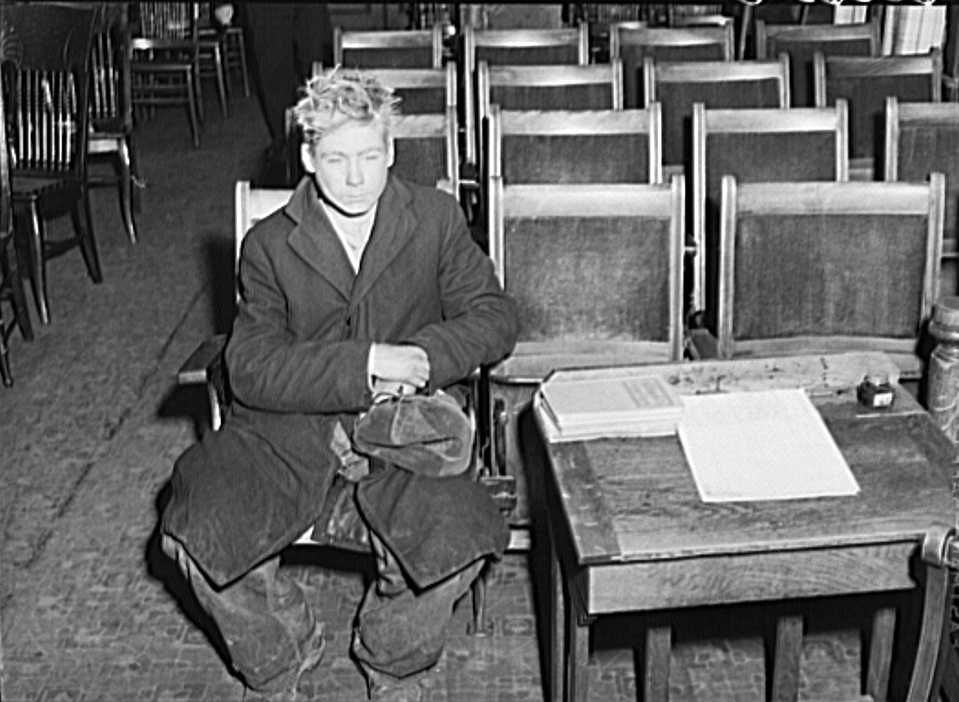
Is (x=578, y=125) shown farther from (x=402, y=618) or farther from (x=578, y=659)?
(x=578, y=659)

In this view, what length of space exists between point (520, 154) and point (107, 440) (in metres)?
1.39

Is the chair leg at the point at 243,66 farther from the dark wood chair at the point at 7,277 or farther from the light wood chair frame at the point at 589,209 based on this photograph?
the light wood chair frame at the point at 589,209

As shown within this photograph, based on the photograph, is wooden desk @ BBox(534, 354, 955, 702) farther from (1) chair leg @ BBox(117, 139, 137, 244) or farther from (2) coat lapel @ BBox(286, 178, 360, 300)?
(1) chair leg @ BBox(117, 139, 137, 244)

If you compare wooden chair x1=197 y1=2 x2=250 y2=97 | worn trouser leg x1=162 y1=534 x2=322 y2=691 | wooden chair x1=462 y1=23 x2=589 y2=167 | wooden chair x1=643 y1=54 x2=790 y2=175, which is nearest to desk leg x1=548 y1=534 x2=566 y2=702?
worn trouser leg x1=162 y1=534 x2=322 y2=691

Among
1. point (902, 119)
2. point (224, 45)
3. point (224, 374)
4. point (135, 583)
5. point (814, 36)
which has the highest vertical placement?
point (814, 36)

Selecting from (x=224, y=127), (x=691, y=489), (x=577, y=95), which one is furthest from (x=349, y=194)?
(x=224, y=127)

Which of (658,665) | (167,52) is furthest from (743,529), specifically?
(167,52)

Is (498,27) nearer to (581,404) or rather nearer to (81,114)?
(81,114)

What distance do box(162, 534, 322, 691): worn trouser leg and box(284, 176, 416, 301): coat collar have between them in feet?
1.75

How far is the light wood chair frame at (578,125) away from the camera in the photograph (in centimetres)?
383

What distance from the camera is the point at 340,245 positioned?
2.78 m

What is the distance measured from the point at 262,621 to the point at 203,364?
53 centimetres

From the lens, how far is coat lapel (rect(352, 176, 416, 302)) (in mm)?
2779

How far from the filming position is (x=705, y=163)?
12.7 ft
